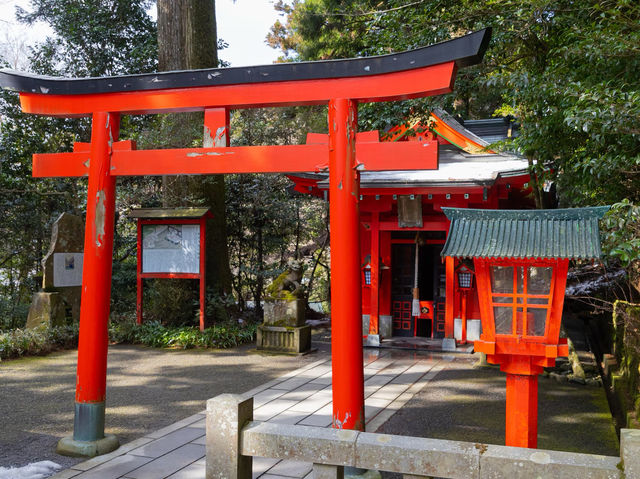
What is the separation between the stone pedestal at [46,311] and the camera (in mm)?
10445

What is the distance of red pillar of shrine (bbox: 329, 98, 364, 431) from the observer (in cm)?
447

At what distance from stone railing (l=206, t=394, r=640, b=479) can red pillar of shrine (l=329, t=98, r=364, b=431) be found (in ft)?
4.57

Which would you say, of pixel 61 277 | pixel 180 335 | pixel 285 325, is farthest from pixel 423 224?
pixel 61 277

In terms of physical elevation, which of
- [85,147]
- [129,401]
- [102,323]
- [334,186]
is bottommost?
[129,401]

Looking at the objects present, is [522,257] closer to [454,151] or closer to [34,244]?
[454,151]

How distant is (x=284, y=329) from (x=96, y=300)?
5414 millimetres

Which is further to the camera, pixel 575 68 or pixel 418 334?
pixel 418 334

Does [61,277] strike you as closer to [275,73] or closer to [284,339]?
[284,339]

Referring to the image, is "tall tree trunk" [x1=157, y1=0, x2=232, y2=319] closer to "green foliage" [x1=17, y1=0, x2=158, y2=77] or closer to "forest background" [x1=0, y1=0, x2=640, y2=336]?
"forest background" [x1=0, y1=0, x2=640, y2=336]

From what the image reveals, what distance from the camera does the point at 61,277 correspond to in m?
10.9

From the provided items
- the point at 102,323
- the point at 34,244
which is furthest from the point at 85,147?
the point at 34,244

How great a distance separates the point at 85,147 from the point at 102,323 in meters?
1.81

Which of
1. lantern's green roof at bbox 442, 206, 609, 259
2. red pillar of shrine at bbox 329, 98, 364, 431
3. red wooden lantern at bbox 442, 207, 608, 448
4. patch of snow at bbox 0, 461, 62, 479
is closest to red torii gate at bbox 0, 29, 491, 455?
red pillar of shrine at bbox 329, 98, 364, 431

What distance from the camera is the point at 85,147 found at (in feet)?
17.8
